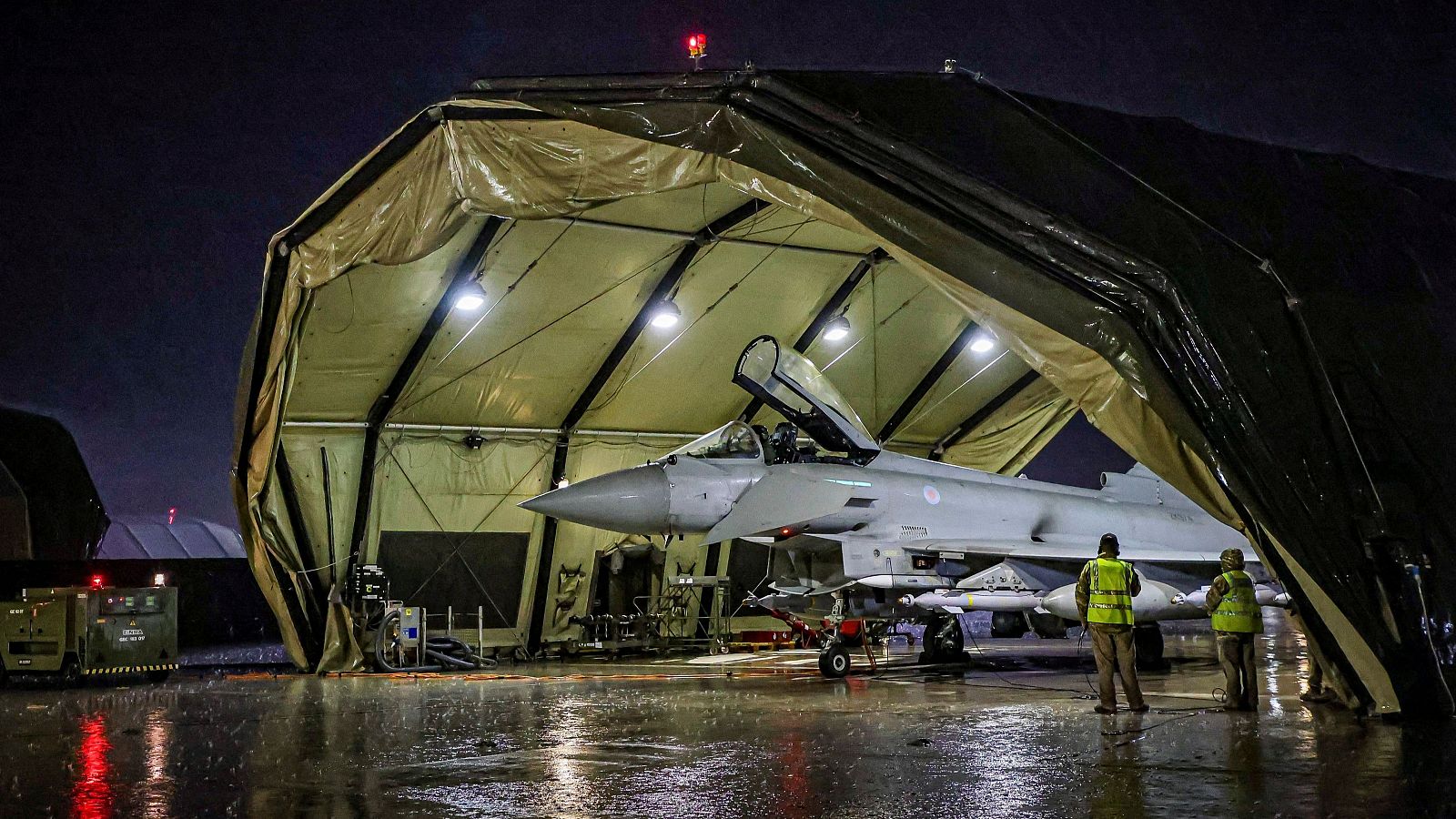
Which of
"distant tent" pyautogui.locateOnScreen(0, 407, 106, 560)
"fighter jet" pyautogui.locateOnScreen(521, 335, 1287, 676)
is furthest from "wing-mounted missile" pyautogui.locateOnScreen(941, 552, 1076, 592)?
"distant tent" pyautogui.locateOnScreen(0, 407, 106, 560)

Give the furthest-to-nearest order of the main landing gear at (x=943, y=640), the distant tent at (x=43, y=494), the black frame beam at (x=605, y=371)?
the distant tent at (x=43, y=494), the main landing gear at (x=943, y=640), the black frame beam at (x=605, y=371)

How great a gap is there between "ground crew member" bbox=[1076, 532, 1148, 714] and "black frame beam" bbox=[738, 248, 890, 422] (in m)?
8.43

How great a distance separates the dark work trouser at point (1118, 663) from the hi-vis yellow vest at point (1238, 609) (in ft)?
2.98

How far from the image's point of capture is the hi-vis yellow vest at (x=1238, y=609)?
884 cm

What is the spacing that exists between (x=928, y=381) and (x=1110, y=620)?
11.8 meters

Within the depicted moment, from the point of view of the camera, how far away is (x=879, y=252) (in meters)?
16.5

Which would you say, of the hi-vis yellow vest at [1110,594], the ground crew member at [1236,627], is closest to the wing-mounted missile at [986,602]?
the ground crew member at [1236,627]

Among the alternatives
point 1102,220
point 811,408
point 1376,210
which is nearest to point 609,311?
point 811,408

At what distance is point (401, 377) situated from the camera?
15.8m

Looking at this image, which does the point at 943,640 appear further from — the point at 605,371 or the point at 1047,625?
the point at 605,371

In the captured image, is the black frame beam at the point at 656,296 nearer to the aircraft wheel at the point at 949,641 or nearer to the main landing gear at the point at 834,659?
the main landing gear at the point at 834,659

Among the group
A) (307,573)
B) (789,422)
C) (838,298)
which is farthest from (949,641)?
(307,573)

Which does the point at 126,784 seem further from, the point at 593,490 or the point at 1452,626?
the point at 1452,626

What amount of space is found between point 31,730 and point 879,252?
12.1 meters
